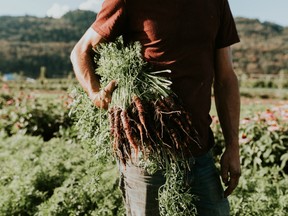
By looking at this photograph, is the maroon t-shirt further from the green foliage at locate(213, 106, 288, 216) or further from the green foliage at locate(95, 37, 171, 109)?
the green foliage at locate(213, 106, 288, 216)

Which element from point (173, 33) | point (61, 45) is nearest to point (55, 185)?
point (173, 33)

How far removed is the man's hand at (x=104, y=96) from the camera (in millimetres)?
1711

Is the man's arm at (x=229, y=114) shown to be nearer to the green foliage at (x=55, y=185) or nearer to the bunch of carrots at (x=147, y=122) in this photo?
the bunch of carrots at (x=147, y=122)

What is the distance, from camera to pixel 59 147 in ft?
17.3

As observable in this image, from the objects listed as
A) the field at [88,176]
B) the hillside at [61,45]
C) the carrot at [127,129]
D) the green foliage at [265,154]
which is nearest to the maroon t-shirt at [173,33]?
the carrot at [127,129]

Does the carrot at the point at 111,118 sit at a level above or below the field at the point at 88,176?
above

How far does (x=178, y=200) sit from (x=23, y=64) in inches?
2830

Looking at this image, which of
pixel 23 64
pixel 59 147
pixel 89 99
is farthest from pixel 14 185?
pixel 23 64

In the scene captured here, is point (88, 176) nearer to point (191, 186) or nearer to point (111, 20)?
point (191, 186)

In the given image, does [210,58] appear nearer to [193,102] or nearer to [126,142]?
[193,102]

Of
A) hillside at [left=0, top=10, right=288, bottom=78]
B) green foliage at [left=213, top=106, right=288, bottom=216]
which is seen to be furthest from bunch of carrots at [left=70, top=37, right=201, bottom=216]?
hillside at [left=0, top=10, right=288, bottom=78]

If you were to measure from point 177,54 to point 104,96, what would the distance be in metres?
0.35

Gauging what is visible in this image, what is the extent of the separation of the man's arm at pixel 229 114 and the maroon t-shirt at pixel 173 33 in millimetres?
264

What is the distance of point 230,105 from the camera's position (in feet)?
6.90
